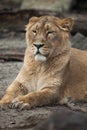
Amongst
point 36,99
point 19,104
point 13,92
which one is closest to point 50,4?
point 13,92

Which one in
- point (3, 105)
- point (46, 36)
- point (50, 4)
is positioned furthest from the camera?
point (50, 4)

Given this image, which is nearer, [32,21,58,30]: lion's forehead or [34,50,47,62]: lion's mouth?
[34,50,47,62]: lion's mouth

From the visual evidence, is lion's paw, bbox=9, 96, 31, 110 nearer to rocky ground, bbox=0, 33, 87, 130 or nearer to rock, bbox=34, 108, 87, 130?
rocky ground, bbox=0, 33, 87, 130

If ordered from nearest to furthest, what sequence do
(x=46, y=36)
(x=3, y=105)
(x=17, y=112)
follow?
(x=17, y=112) → (x=3, y=105) → (x=46, y=36)

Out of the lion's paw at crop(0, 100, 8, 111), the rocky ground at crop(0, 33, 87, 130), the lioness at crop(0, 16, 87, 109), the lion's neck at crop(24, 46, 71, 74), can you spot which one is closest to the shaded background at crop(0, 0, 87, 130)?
the rocky ground at crop(0, 33, 87, 130)

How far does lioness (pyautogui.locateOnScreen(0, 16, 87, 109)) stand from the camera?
654 cm

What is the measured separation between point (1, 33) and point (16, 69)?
11.5 ft

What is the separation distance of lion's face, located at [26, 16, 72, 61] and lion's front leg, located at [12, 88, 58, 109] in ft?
1.35

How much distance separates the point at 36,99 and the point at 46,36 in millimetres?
815

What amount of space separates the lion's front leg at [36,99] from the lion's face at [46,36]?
0.41 metres

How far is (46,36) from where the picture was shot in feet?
21.9

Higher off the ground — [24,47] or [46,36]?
[46,36]

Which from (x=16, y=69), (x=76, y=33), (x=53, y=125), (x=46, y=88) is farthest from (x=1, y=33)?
(x=53, y=125)

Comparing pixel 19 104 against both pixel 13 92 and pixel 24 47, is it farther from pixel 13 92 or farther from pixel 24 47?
pixel 24 47
